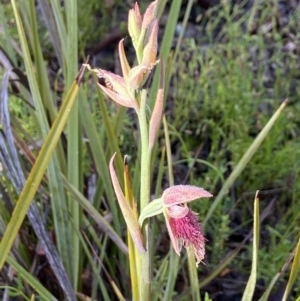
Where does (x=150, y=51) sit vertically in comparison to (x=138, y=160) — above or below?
above

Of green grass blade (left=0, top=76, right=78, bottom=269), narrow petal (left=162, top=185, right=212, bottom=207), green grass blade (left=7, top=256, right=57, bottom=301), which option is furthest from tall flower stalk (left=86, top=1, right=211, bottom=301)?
green grass blade (left=7, top=256, right=57, bottom=301)

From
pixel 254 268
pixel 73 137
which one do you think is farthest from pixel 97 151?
pixel 254 268

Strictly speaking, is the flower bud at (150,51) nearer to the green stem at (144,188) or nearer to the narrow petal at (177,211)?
the green stem at (144,188)

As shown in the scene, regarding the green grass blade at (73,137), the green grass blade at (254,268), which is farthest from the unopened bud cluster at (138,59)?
the green grass blade at (73,137)

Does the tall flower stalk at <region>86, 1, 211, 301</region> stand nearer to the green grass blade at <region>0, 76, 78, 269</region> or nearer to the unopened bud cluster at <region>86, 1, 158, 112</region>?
the unopened bud cluster at <region>86, 1, 158, 112</region>

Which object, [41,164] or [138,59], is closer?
[138,59]

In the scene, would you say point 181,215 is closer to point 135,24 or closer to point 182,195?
point 182,195

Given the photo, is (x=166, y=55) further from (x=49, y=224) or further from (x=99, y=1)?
(x=99, y=1)
